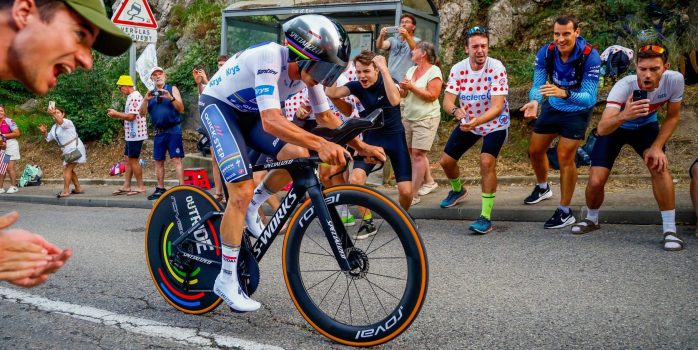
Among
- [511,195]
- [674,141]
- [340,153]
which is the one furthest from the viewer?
[674,141]

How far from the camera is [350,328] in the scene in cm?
354

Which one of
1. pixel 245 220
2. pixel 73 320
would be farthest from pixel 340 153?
pixel 73 320

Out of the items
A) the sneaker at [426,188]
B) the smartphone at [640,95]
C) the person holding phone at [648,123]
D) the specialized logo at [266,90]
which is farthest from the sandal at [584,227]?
the specialized logo at [266,90]

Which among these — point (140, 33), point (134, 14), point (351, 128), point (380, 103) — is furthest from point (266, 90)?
point (134, 14)

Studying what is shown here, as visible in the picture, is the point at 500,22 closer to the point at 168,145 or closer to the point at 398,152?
the point at 168,145

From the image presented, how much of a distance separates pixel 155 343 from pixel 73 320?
2.71 feet

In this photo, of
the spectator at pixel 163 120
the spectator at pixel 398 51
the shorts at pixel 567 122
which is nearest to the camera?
the shorts at pixel 567 122

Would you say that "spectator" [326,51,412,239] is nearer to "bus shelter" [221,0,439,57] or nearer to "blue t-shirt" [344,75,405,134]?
"blue t-shirt" [344,75,405,134]

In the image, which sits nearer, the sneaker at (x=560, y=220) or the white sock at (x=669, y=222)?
the white sock at (x=669, y=222)

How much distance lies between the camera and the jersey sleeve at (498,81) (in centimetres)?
692

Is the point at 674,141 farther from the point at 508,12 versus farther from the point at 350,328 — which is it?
the point at 350,328

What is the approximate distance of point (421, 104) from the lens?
27.3ft

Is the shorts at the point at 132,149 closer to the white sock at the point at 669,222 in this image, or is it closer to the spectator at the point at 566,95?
the spectator at the point at 566,95

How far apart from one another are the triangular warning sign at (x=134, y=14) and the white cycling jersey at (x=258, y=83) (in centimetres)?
782
